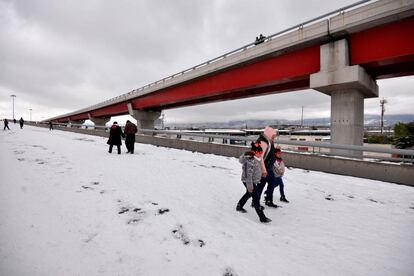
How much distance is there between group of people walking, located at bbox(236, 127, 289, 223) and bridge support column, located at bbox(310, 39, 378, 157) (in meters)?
6.83

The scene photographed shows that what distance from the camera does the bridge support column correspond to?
944 centimetres

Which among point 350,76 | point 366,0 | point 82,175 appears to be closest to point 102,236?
point 82,175

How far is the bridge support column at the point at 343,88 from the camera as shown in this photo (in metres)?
9.44

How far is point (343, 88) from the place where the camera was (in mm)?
9984

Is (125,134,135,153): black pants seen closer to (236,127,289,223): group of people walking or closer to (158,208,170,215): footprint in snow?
(158,208,170,215): footprint in snow

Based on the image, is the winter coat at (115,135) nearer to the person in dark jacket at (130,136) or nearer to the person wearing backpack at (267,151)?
the person in dark jacket at (130,136)

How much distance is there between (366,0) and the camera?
8.50 meters

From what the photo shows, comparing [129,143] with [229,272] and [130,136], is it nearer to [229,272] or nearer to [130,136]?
[130,136]

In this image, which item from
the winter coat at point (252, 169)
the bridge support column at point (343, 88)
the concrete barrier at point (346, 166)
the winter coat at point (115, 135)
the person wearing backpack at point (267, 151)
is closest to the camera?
the winter coat at point (252, 169)

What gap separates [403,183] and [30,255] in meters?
9.40

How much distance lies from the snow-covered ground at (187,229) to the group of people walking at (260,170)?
346 mm

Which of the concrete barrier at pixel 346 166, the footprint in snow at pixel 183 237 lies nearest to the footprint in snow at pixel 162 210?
the footprint in snow at pixel 183 237

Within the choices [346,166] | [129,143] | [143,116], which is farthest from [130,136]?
[143,116]

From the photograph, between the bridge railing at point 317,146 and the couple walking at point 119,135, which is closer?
the bridge railing at point 317,146
